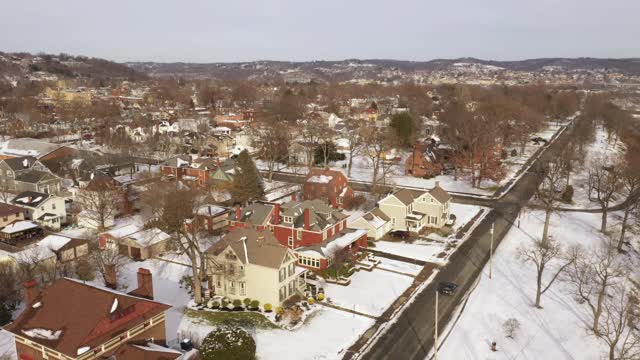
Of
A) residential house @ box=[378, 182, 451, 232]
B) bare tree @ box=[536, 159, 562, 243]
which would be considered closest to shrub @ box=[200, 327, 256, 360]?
residential house @ box=[378, 182, 451, 232]

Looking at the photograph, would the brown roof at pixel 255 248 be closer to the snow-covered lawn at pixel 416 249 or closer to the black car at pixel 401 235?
the snow-covered lawn at pixel 416 249

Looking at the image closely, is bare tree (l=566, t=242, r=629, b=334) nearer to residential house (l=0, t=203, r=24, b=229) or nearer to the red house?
the red house

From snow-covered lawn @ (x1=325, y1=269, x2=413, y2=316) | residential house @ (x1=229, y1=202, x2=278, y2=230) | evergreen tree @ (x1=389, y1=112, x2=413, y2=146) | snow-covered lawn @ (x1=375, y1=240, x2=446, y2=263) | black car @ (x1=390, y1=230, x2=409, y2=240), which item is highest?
evergreen tree @ (x1=389, y1=112, x2=413, y2=146)

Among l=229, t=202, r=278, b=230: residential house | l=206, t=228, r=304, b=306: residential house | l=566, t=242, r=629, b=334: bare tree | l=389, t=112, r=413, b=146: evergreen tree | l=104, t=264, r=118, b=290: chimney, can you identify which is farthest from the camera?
l=389, t=112, r=413, b=146: evergreen tree

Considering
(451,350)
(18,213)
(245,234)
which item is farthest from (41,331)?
(18,213)

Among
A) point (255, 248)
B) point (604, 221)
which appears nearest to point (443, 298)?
point (255, 248)

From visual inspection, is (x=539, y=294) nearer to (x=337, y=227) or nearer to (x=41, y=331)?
(x=337, y=227)
